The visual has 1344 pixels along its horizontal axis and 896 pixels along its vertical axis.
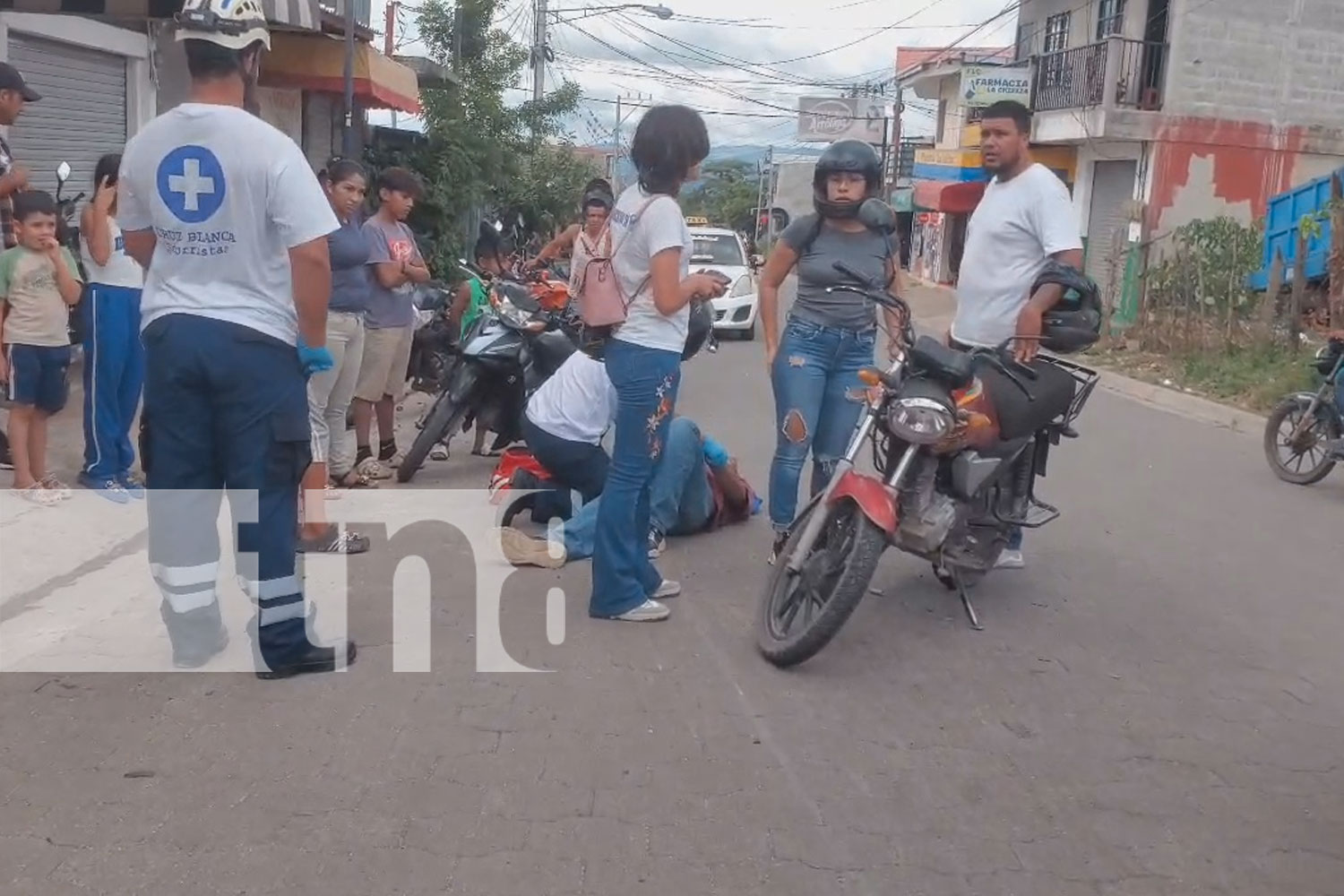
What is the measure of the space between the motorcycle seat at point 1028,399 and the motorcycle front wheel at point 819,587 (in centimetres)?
88

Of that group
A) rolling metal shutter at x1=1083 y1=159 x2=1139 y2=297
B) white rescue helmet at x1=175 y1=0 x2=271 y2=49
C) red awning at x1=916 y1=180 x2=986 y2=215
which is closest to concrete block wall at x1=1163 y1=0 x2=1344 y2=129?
rolling metal shutter at x1=1083 y1=159 x2=1139 y2=297

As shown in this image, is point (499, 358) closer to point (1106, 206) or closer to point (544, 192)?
point (544, 192)

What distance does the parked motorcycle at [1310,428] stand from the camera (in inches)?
327

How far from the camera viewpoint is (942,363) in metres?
4.68

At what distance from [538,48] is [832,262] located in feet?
75.2

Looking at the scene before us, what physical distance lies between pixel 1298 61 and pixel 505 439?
2129cm

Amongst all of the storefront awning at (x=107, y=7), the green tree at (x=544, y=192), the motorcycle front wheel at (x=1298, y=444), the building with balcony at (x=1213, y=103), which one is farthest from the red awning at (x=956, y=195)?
the storefront awning at (x=107, y=7)

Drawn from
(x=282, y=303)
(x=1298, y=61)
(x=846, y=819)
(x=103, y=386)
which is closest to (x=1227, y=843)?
(x=846, y=819)

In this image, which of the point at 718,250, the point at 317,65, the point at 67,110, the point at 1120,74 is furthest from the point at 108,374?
the point at 1120,74

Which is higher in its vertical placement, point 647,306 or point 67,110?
point 67,110

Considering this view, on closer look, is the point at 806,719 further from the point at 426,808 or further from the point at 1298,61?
the point at 1298,61

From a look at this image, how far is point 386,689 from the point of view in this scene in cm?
432

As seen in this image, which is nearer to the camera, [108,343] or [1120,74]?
[108,343]

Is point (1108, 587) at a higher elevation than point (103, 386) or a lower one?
lower
